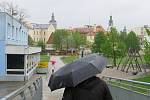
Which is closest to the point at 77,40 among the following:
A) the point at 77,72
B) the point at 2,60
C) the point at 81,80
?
the point at 2,60

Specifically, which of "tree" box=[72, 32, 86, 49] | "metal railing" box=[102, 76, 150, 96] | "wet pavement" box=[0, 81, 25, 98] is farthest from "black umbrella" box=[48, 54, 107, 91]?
"tree" box=[72, 32, 86, 49]

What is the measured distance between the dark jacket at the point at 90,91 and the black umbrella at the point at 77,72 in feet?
0.28

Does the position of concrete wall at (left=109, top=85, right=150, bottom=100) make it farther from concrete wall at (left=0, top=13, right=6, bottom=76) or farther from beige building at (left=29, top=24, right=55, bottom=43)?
beige building at (left=29, top=24, right=55, bottom=43)

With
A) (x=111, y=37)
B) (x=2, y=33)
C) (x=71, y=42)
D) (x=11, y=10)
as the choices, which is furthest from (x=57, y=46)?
(x=2, y=33)

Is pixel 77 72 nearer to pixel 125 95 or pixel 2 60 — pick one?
pixel 125 95

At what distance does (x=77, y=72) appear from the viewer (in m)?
6.04

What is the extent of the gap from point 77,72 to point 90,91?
423mm

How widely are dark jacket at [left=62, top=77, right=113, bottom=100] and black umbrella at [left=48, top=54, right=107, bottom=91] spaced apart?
0.28 ft

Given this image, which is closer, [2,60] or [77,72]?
[77,72]

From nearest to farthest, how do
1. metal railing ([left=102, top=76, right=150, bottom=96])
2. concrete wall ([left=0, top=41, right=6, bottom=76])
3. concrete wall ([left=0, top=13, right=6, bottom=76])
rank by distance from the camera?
metal railing ([left=102, top=76, right=150, bottom=96])
concrete wall ([left=0, top=41, right=6, bottom=76])
concrete wall ([left=0, top=13, right=6, bottom=76])

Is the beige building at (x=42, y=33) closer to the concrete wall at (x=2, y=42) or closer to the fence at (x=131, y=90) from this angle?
the concrete wall at (x=2, y=42)

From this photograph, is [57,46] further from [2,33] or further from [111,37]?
[2,33]

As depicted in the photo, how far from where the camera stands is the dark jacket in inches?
226

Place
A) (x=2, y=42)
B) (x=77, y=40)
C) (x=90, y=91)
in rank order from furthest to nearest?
Answer: (x=77, y=40) → (x=2, y=42) → (x=90, y=91)
